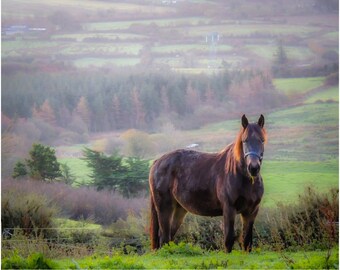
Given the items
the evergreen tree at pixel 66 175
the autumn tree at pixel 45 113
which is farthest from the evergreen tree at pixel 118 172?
the autumn tree at pixel 45 113

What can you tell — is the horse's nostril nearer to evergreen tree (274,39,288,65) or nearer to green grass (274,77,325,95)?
green grass (274,77,325,95)

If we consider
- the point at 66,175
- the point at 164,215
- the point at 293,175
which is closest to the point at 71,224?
the point at 66,175

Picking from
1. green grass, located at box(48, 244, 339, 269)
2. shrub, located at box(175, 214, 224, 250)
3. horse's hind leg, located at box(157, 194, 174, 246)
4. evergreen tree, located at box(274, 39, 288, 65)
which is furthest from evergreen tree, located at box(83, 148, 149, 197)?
green grass, located at box(48, 244, 339, 269)

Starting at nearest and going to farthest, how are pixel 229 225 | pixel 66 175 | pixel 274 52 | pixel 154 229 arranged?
pixel 229 225
pixel 154 229
pixel 66 175
pixel 274 52

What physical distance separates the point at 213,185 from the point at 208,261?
209cm

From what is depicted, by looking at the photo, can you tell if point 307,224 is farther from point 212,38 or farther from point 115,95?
point 115,95

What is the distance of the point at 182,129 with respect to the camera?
98.2 ft

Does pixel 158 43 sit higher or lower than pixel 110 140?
higher

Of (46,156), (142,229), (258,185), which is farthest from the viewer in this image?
(46,156)

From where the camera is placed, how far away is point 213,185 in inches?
524

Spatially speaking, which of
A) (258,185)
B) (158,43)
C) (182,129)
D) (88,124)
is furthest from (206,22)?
(258,185)

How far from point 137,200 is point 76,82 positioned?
7.79 meters

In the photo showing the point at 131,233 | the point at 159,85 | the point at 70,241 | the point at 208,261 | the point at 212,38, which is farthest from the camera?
the point at 159,85

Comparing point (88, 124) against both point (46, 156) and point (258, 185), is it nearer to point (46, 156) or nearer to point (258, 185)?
point (46, 156)
